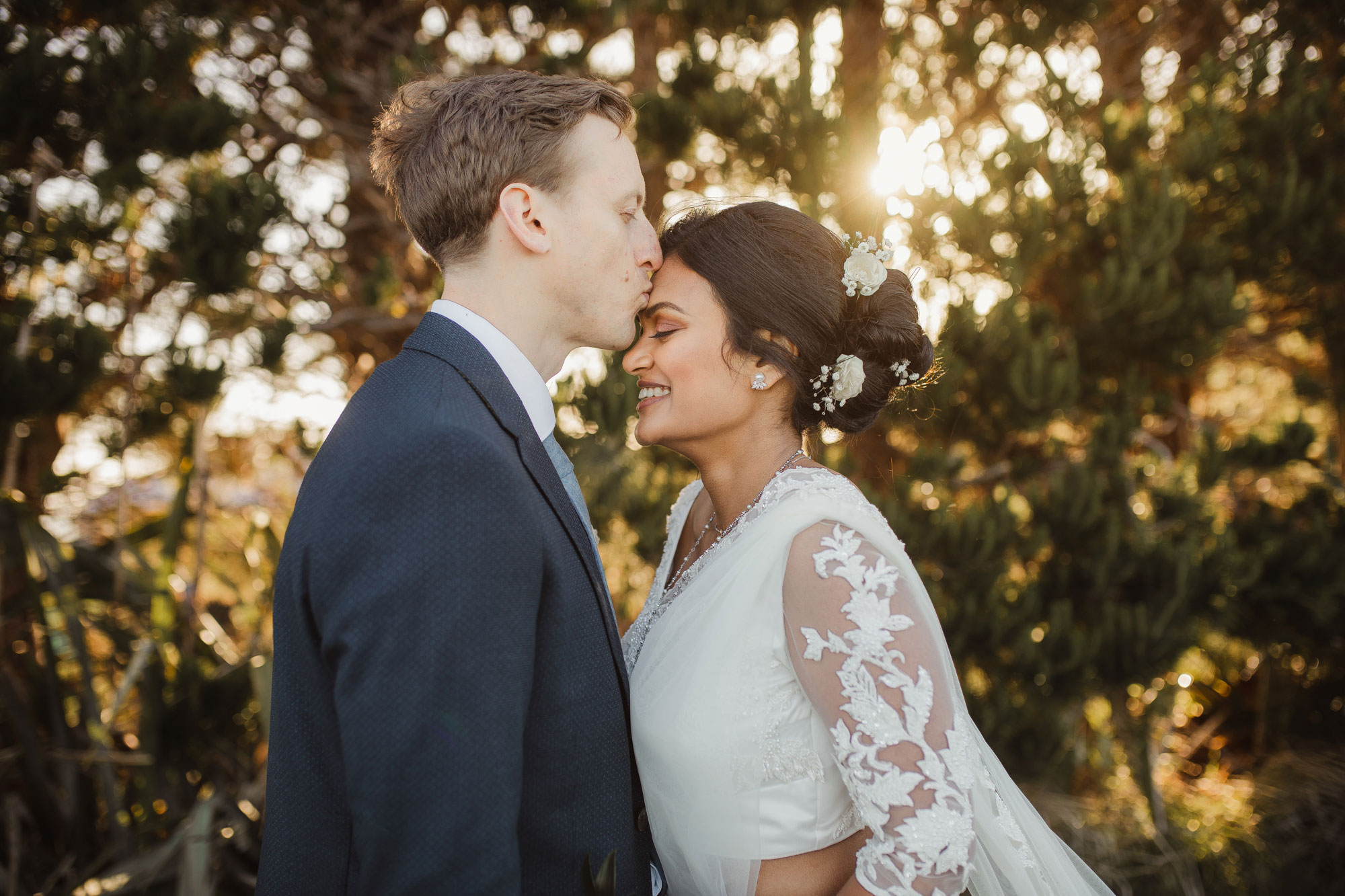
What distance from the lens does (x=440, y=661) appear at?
3.50ft

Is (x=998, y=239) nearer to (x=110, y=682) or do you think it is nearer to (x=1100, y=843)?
(x=1100, y=843)

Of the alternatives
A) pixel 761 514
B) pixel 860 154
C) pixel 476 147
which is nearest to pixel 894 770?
pixel 761 514

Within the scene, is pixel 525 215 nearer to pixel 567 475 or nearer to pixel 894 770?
pixel 567 475

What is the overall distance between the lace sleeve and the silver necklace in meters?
0.47

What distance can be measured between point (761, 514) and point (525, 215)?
893 millimetres

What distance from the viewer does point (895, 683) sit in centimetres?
145

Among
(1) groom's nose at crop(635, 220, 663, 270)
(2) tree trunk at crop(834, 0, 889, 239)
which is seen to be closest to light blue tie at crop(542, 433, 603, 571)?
(1) groom's nose at crop(635, 220, 663, 270)

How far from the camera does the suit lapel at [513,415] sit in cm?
137

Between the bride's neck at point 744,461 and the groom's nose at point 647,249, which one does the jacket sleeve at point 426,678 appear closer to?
the groom's nose at point 647,249

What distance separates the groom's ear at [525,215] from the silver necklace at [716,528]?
2.68 ft

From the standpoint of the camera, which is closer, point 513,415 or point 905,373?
point 513,415

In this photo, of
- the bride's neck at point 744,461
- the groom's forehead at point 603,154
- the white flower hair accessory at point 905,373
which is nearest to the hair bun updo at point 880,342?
the white flower hair accessory at point 905,373

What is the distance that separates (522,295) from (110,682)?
11.8 feet

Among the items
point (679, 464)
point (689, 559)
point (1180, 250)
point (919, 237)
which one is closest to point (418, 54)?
point (679, 464)
